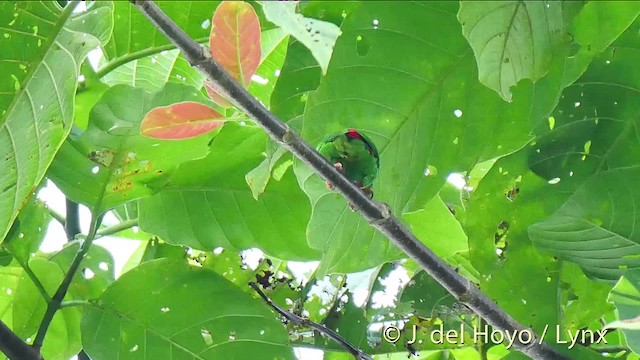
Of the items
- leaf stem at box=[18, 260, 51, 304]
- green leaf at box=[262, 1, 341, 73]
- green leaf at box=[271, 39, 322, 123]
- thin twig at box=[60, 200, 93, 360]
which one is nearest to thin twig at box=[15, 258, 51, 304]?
leaf stem at box=[18, 260, 51, 304]

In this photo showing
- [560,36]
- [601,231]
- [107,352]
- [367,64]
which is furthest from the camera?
[107,352]

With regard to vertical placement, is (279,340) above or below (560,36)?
below

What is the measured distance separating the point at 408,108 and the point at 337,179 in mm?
221

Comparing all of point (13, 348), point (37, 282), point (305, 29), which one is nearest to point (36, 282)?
point (37, 282)

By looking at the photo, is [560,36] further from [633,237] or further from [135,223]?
[135,223]

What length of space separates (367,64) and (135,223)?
0.60 m

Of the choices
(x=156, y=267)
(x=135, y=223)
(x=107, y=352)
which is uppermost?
(x=135, y=223)

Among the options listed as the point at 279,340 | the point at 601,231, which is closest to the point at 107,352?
the point at 279,340

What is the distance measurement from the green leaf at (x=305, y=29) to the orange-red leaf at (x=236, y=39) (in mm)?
105

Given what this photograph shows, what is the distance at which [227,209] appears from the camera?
1104 millimetres

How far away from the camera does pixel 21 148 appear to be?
31.5 inches

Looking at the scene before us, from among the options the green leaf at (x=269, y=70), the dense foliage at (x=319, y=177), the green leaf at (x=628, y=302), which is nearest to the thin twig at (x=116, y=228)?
the dense foliage at (x=319, y=177)

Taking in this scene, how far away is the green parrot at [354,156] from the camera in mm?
697

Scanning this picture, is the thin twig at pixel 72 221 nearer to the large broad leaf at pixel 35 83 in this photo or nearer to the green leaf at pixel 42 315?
the green leaf at pixel 42 315
